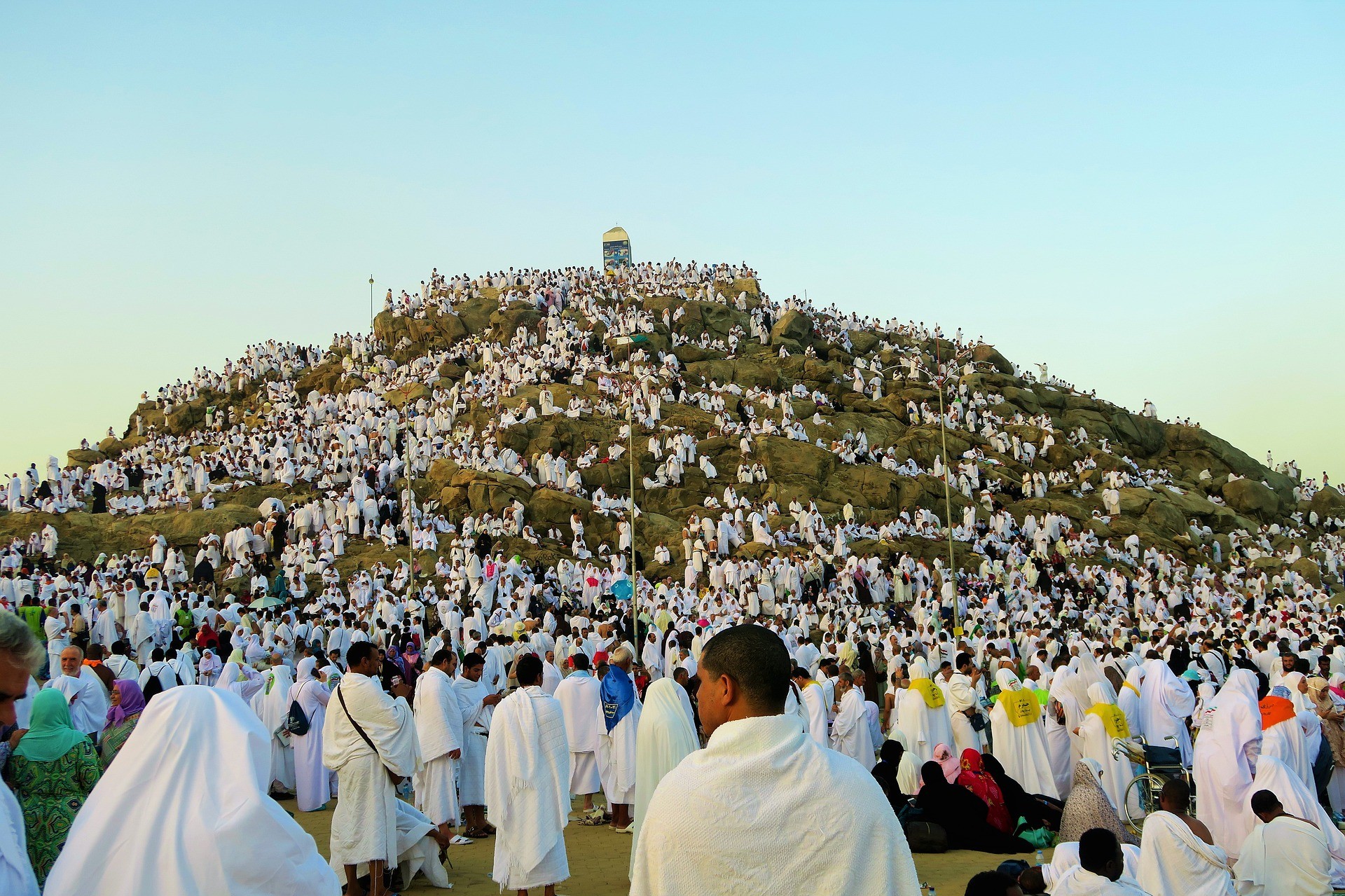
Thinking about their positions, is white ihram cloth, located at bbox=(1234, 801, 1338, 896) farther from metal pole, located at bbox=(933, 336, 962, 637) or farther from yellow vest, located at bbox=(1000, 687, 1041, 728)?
metal pole, located at bbox=(933, 336, 962, 637)

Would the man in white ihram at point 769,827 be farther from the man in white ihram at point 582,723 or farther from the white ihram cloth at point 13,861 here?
the man in white ihram at point 582,723

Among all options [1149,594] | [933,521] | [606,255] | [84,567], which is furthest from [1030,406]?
[84,567]

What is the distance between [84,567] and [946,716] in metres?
22.1

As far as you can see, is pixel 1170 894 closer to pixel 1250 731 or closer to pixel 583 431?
pixel 1250 731

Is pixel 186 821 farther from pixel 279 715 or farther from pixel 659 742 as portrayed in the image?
pixel 279 715

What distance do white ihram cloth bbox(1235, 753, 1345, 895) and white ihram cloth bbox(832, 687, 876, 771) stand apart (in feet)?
15.6

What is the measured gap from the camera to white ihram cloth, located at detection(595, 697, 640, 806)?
10062mm

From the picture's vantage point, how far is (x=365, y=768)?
22.9 feet

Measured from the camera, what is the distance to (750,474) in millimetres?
37250

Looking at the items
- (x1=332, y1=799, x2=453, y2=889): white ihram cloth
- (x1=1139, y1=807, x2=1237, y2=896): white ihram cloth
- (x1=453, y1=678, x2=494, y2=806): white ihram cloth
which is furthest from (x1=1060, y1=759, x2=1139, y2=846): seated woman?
(x1=453, y1=678, x2=494, y2=806): white ihram cloth

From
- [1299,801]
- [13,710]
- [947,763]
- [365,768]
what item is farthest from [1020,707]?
[13,710]

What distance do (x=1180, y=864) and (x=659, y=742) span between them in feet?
10.5

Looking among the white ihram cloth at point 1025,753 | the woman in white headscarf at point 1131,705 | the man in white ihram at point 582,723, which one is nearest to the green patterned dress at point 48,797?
the man in white ihram at point 582,723

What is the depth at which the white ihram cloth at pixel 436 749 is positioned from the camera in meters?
9.01
